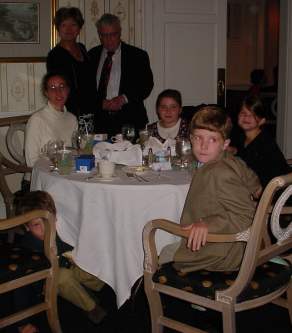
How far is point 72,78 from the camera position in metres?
4.35

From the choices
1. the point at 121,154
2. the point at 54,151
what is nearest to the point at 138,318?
the point at 121,154

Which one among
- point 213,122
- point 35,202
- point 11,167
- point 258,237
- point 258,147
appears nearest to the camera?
point 258,237

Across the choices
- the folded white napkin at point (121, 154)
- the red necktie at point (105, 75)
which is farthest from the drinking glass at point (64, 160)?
the red necktie at point (105, 75)

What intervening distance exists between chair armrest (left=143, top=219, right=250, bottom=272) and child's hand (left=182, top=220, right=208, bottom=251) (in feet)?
0.06

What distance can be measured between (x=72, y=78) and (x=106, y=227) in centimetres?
193

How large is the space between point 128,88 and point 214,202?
235 centimetres

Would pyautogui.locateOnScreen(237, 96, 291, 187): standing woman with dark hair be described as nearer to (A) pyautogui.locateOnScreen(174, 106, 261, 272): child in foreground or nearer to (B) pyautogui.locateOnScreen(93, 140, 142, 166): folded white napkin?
(B) pyautogui.locateOnScreen(93, 140, 142, 166): folded white napkin

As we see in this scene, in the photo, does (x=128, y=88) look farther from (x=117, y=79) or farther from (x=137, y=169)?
(x=137, y=169)

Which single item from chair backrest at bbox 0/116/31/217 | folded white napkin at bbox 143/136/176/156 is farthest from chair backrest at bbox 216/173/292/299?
chair backrest at bbox 0/116/31/217

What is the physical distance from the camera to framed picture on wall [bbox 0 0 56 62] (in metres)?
4.54

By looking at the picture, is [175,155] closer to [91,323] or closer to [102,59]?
[91,323]

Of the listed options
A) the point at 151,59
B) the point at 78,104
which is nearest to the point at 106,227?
the point at 78,104

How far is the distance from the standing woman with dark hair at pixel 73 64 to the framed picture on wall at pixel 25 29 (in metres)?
0.28

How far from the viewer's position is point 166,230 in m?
2.31
